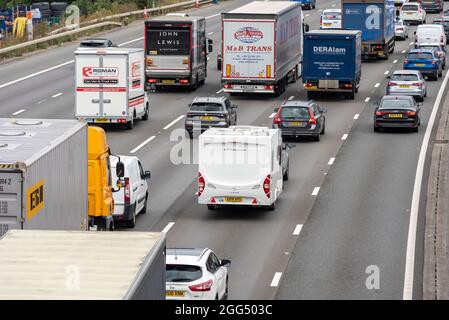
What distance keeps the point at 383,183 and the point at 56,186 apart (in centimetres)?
1922

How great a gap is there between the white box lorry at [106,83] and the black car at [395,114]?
30.3ft

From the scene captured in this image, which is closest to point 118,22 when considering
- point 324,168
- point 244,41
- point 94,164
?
point 244,41

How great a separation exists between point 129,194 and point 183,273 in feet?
30.2

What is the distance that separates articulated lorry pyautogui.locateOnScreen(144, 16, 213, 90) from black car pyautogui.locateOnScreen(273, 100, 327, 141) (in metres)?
13.4

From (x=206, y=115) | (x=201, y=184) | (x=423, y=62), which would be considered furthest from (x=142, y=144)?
(x=423, y=62)

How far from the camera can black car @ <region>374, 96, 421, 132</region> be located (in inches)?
2010

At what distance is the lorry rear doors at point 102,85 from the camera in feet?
162

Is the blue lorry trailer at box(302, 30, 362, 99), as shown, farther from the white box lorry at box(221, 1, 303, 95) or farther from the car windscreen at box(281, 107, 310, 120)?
the car windscreen at box(281, 107, 310, 120)

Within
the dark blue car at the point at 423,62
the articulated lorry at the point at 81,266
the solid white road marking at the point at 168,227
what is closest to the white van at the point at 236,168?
the solid white road marking at the point at 168,227

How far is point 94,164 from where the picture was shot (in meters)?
28.8

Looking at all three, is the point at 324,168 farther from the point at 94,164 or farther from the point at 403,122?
the point at 94,164

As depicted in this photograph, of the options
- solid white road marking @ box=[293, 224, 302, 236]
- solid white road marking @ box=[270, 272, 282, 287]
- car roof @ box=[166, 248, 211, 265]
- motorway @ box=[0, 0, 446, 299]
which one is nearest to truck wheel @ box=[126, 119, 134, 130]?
motorway @ box=[0, 0, 446, 299]

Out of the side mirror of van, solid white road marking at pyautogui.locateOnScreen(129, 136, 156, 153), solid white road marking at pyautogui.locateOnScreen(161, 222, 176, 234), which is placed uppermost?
the side mirror of van

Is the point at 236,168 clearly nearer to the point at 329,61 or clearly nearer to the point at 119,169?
the point at 119,169
